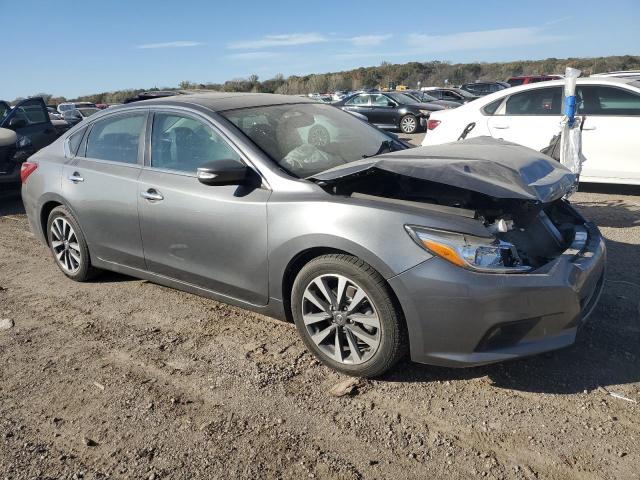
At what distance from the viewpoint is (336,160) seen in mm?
3879

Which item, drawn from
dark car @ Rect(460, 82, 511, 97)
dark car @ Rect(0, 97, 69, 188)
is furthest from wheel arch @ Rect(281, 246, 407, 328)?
dark car @ Rect(460, 82, 511, 97)

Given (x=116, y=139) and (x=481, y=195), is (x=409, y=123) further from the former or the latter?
(x=481, y=195)

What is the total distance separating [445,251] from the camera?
2.75 metres

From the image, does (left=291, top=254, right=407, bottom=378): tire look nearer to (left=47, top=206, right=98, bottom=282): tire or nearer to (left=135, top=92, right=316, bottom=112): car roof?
(left=135, top=92, right=316, bottom=112): car roof

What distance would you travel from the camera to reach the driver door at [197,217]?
11.3 feet

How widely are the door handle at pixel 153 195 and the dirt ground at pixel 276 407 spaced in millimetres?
920

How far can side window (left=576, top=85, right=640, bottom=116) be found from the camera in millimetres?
7105

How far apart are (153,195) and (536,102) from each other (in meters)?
5.93

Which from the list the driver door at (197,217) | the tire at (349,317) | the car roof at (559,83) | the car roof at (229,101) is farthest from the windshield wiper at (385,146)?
the car roof at (559,83)

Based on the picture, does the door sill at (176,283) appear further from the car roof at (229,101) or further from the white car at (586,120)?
the white car at (586,120)

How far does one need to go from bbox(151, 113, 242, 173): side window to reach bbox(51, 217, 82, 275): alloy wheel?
130 cm

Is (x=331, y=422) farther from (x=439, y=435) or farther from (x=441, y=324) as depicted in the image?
(x=441, y=324)

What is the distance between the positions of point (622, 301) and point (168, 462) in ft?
11.0

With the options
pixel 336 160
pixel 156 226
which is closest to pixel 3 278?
pixel 156 226
